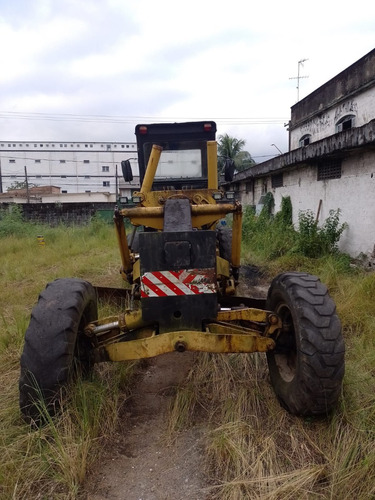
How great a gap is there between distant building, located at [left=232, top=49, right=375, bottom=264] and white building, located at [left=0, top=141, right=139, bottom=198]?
117 ft

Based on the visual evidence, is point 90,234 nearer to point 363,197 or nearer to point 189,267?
point 363,197

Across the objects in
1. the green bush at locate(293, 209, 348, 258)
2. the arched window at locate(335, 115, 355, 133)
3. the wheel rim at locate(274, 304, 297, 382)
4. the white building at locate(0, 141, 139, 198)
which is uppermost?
the white building at locate(0, 141, 139, 198)

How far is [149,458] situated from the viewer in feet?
7.24

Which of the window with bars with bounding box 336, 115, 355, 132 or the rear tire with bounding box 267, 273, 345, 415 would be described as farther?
the window with bars with bounding box 336, 115, 355, 132

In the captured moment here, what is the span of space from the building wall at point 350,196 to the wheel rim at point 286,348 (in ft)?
13.4

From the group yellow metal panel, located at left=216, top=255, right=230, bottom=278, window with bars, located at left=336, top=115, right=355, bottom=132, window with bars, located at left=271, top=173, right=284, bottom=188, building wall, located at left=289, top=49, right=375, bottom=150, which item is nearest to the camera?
yellow metal panel, located at left=216, top=255, right=230, bottom=278

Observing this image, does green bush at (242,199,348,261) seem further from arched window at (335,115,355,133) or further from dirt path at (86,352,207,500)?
dirt path at (86,352,207,500)

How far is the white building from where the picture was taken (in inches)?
1836

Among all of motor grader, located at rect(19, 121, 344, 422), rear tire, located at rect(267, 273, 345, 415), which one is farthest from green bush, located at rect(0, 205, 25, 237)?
rear tire, located at rect(267, 273, 345, 415)

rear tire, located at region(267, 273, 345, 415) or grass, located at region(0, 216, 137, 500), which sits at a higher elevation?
rear tire, located at region(267, 273, 345, 415)

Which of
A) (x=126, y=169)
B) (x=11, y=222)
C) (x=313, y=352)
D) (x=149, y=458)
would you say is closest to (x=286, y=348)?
(x=313, y=352)

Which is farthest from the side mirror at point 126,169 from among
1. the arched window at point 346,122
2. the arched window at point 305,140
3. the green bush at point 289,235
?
the arched window at point 305,140

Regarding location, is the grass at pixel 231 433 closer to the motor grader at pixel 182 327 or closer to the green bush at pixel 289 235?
the motor grader at pixel 182 327

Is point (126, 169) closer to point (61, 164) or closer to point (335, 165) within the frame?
point (335, 165)
